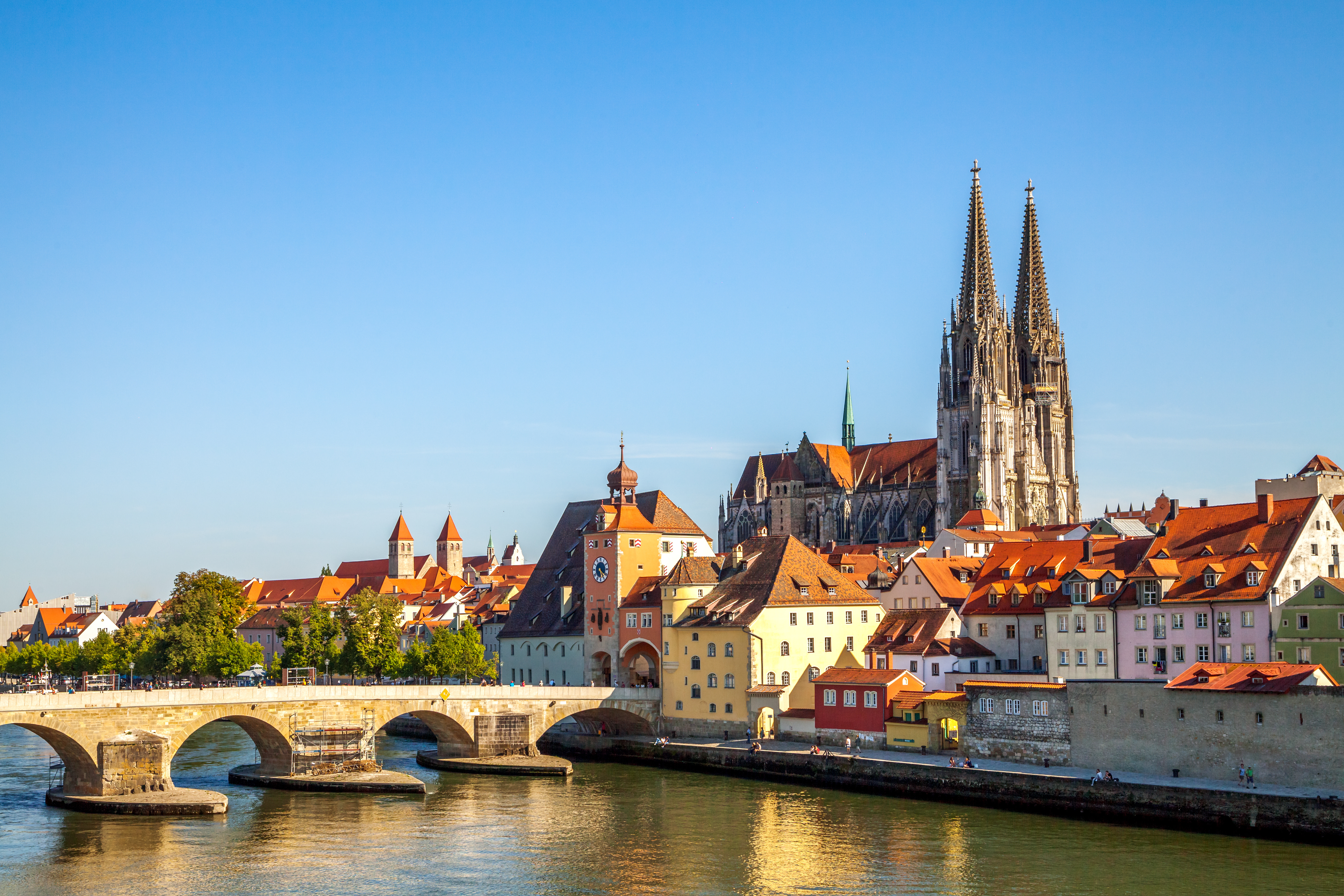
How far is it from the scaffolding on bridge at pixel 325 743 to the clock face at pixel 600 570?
2281 centimetres

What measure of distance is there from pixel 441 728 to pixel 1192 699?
36.4m

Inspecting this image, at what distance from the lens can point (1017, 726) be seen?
64.1 meters

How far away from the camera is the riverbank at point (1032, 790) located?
165 ft

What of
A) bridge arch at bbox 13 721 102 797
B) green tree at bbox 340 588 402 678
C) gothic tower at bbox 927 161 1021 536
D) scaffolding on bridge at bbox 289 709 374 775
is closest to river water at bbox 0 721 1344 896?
bridge arch at bbox 13 721 102 797

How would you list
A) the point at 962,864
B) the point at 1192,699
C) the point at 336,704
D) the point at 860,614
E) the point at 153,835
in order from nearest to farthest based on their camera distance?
the point at 962,864 < the point at 153,835 < the point at 1192,699 < the point at 336,704 < the point at 860,614

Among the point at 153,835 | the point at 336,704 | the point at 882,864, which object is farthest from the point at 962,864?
the point at 336,704

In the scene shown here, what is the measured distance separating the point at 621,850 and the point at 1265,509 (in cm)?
3739

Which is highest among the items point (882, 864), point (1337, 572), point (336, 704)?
point (1337, 572)

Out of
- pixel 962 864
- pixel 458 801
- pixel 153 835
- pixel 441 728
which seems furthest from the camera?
pixel 441 728

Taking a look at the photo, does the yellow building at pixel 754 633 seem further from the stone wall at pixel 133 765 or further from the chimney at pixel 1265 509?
the stone wall at pixel 133 765

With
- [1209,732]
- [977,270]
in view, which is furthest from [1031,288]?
[1209,732]

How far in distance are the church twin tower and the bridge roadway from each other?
73.1 meters

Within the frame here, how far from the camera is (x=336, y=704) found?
69.2 m

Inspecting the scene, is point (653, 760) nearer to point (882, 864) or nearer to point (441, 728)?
point (441, 728)
